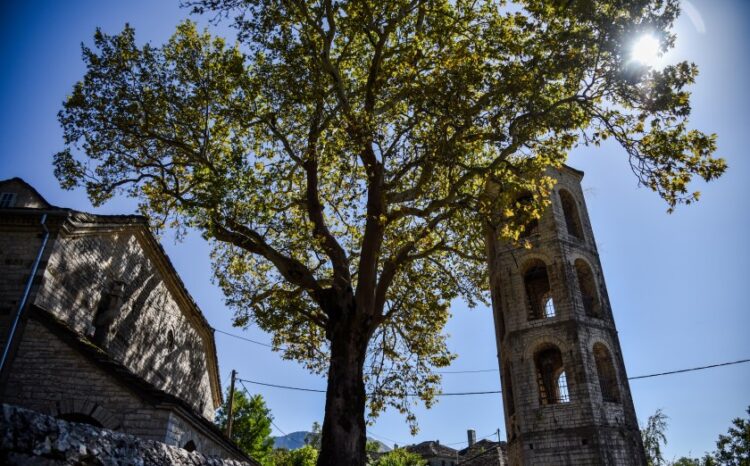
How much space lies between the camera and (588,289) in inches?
1021

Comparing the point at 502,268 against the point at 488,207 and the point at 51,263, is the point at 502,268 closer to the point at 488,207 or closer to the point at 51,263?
the point at 488,207

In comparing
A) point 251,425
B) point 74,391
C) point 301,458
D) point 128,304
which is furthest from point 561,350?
point 301,458

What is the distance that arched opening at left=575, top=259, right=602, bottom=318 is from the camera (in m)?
25.1

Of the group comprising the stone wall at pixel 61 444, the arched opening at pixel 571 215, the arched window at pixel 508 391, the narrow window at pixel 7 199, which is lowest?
the stone wall at pixel 61 444

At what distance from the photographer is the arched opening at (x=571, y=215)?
28.0 m

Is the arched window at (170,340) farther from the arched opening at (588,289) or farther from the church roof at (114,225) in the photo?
the arched opening at (588,289)

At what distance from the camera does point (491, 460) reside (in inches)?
1487

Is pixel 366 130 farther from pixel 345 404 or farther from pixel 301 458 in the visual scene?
pixel 301 458

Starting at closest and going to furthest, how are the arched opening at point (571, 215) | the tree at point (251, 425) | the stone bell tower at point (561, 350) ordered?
the stone bell tower at point (561, 350), the arched opening at point (571, 215), the tree at point (251, 425)

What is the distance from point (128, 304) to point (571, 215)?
988 inches

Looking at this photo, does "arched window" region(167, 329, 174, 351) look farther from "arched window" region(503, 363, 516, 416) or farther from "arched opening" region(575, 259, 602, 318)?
"arched opening" region(575, 259, 602, 318)

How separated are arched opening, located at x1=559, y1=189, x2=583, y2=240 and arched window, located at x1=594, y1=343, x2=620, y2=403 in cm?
707

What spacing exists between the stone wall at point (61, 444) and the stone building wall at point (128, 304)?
397 inches

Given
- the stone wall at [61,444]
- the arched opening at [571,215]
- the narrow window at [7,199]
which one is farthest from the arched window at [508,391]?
the narrow window at [7,199]
